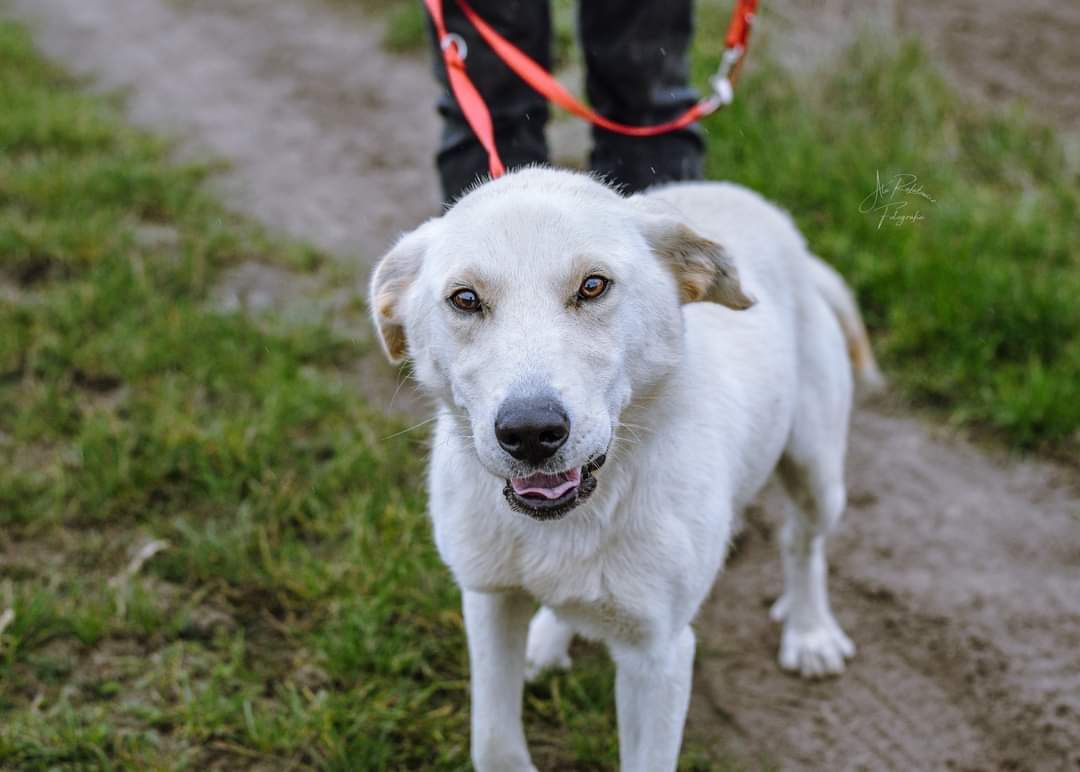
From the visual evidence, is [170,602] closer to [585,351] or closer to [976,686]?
[585,351]

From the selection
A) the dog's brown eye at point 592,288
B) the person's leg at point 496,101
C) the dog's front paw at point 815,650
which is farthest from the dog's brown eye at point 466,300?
the dog's front paw at point 815,650

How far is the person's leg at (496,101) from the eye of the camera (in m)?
3.31

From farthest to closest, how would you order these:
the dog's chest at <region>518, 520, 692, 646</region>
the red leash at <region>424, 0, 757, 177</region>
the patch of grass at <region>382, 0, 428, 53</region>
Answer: the patch of grass at <region>382, 0, 428, 53</region> < the red leash at <region>424, 0, 757, 177</region> < the dog's chest at <region>518, 520, 692, 646</region>

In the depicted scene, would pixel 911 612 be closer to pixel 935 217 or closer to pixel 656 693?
pixel 656 693

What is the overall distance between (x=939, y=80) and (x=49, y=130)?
16.1ft

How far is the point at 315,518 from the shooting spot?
3762mm

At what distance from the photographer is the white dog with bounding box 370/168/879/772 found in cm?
212

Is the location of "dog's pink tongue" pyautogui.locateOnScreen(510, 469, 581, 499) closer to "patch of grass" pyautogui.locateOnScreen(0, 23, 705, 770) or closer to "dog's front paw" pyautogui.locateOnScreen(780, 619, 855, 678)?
"patch of grass" pyautogui.locateOnScreen(0, 23, 705, 770)

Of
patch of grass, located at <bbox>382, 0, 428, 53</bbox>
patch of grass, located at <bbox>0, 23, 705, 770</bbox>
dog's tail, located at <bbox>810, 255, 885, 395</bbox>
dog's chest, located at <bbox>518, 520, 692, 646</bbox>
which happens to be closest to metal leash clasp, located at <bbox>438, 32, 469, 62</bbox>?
dog's tail, located at <bbox>810, 255, 885, 395</bbox>

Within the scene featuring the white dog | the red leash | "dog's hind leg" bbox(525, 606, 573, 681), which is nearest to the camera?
the white dog

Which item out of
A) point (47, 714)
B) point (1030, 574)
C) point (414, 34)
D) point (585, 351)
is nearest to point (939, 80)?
point (1030, 574)

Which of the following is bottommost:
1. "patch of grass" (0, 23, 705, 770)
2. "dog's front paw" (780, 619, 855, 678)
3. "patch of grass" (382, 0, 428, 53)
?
"dog's front paw" (780, 619, 855, 678)

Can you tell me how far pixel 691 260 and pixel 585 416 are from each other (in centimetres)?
54

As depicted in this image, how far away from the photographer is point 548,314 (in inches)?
83.9
